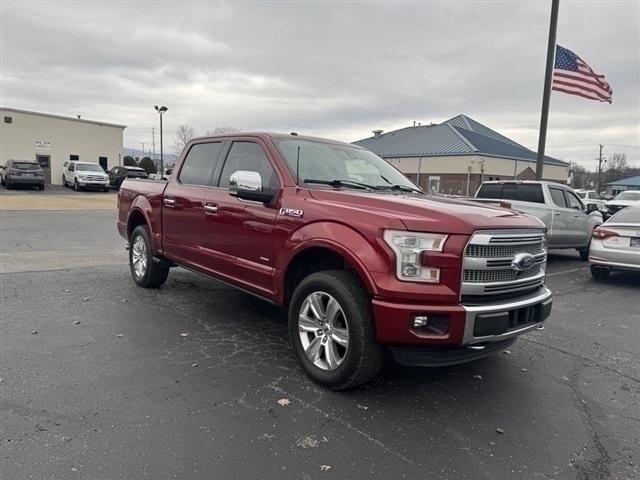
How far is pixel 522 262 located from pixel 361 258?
47.9 inches

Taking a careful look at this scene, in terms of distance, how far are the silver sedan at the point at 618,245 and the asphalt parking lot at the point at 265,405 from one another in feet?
8.82

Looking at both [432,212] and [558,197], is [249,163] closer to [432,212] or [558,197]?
[432,212]

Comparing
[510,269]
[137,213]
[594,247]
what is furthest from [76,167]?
[510,269]

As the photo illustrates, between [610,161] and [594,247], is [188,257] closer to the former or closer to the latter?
[594,247]

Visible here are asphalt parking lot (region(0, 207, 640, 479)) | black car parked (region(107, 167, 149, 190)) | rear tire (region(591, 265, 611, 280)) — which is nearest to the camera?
asphalt parking lot (region(0, 207, 640, 479))

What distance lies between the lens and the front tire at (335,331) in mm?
3412

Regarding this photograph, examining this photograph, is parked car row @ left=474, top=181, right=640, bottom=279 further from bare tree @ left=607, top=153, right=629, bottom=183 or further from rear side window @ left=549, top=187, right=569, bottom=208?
bare tree @ left=607, top=153, right=629, bottom=183

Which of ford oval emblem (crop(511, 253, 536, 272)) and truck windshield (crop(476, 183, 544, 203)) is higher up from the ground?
truck windshield (crop(476, 183, 544, 203))

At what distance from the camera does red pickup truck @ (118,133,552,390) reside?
10.7 ft

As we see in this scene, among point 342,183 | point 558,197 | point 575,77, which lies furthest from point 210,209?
point 575,77

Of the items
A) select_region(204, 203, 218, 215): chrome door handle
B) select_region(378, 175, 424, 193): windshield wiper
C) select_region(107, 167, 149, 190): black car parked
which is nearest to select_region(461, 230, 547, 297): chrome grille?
select_region(378, 175, 424, 193): windshield wiper

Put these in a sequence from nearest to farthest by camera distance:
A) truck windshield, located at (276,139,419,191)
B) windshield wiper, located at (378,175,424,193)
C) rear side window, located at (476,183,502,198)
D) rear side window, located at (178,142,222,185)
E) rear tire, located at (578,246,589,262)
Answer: truck windshield, located at (276,139,419,191) < windshield wiper, located at (378,175,424,193) < rear side window, located at (178,142,222,185) < rear side window, located at (476,183,502,198) < rear tire, located at (578,246,589,262)

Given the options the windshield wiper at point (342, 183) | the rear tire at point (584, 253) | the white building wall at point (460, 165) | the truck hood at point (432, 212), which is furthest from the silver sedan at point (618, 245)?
the white building wall at point (460, 165)

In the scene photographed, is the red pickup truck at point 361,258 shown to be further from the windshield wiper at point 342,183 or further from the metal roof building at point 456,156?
the metal roof building at point 456,156
